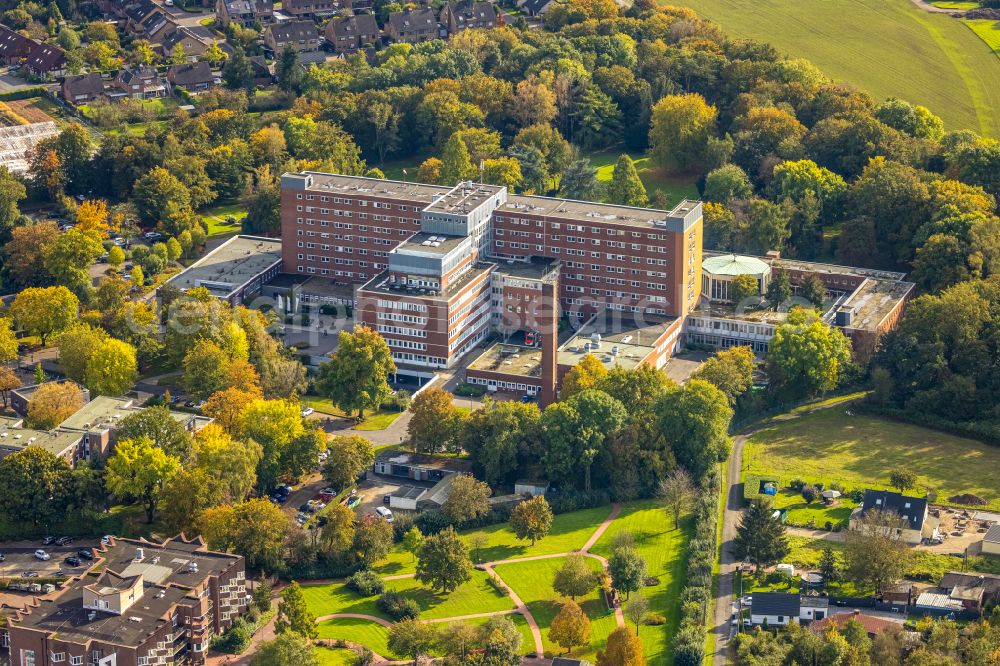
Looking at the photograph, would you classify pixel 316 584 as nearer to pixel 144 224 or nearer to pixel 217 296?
pixel 217 296

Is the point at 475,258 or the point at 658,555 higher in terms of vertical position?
the point at 475,258

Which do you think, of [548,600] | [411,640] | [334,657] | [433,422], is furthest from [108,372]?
[548,600]

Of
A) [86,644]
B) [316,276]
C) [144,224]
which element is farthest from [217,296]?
[86,644]

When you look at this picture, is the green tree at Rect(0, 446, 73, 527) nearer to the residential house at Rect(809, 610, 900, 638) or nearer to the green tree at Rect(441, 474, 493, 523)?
the green tree at Rect(441, 474, 493, 523)

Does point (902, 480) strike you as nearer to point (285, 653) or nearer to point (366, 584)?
point (366, 584)

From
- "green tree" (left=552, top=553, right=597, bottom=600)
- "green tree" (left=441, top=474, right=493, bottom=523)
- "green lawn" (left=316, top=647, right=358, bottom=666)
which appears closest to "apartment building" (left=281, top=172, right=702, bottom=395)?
"green tree" (left=441, top=474, right=493, bottom=523)
